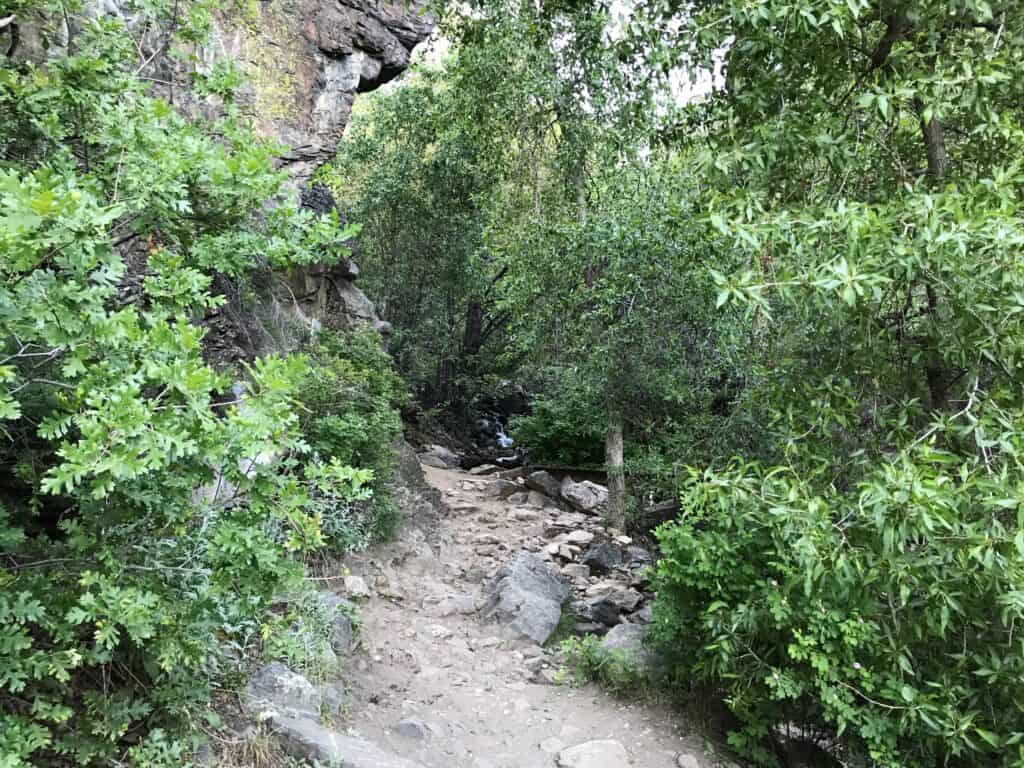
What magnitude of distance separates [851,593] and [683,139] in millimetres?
2803

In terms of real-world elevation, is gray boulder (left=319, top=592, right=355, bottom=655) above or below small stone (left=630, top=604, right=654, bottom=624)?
above

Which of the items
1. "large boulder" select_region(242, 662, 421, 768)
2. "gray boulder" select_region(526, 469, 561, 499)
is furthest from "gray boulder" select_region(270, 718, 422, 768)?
"gray boulder" select_region(526, 469, 561, 499)

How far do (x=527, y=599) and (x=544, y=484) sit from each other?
5.67 meters

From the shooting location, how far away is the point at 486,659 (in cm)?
585

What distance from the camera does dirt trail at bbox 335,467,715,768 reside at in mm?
4363

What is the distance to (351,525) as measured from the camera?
617cm

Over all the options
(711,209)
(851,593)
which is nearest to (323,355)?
(711,209)

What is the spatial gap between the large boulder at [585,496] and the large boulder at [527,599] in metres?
4.06

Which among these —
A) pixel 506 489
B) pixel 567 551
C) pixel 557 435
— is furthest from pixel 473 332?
pixel 567 551

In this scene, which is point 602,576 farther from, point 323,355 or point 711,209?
point 711,209

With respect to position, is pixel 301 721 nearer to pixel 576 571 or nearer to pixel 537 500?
pixel 576 571

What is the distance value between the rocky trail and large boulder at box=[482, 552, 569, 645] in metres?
0.01

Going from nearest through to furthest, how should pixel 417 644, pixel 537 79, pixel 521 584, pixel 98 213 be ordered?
pixel 98 213 → pixel 417 644 → pixel 521 584 → pixel 537 79

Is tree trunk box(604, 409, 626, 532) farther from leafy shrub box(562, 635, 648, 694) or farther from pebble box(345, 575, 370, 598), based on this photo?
pebble box(345, 575, 370, 598)
